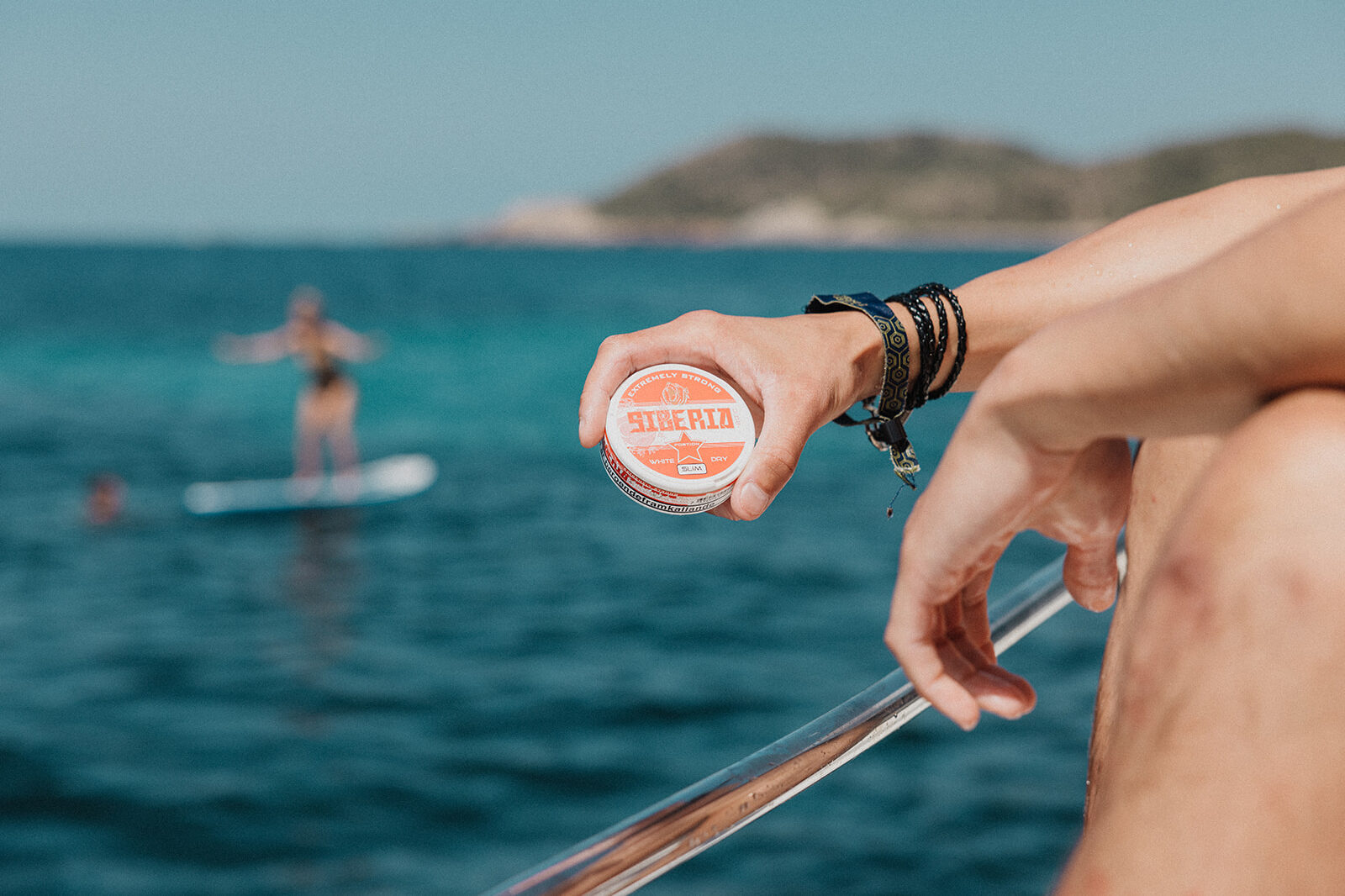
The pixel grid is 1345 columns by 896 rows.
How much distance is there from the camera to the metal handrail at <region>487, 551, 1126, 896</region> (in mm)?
1140

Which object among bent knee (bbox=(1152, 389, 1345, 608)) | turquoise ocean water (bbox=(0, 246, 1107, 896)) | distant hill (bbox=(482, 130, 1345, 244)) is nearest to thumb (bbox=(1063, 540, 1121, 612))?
bent knee (bbox=(1152, 389, 1345, 608))

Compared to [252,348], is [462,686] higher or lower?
lower

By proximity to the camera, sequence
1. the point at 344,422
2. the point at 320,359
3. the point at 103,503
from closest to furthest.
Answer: the point at 320,359
the point at 103,503
the point at 344,422

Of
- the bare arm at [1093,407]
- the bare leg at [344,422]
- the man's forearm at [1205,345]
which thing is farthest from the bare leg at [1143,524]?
the bare leg at [344,422]

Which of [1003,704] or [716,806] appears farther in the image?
[716,806]

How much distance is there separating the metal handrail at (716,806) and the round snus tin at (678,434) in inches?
12.2

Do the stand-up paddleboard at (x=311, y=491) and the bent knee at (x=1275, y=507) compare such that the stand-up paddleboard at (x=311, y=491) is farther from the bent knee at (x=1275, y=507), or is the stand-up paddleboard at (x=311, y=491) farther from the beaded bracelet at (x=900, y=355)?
the bent knee at (x=1275, y=507)

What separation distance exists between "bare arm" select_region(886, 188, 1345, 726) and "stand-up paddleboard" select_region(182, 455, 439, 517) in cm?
1341

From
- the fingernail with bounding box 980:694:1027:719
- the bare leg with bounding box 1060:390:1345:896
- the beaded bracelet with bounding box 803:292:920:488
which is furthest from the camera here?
the beaded bracelet with bounding box 803:292:920:488

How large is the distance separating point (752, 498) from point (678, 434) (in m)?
0.13

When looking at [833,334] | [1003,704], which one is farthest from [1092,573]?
[833,334]

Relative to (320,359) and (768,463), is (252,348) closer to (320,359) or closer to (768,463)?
(320,359)

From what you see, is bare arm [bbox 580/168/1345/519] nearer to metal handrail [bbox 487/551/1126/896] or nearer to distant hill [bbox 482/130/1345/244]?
metal handrail [bbox 487/551/1126/896]

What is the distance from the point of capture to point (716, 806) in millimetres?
1246
